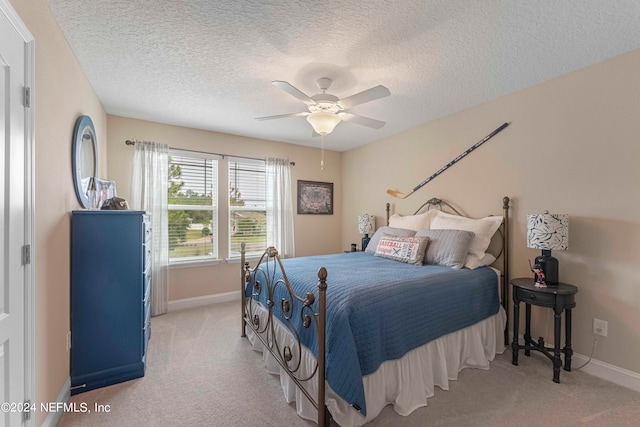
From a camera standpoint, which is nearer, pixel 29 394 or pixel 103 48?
pixel 29 394

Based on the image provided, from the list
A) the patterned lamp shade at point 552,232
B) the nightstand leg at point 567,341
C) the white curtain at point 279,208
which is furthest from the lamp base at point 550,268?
the white curtain at point 279,208

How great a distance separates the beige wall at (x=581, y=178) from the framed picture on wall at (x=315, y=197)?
2.35m

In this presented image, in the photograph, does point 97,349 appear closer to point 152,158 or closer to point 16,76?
point 16,76

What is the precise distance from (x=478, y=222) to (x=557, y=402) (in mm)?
1542

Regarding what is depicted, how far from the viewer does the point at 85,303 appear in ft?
6.73

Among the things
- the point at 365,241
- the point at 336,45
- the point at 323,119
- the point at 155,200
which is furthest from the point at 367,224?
the point at 155,200

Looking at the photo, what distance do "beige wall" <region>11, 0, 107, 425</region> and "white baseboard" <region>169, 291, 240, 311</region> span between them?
180cm

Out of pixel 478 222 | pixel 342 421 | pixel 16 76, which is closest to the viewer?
pixel 16 76

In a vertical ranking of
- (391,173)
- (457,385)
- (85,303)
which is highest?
(391,173)

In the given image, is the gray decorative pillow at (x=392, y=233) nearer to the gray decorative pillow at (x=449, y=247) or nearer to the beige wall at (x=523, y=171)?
the gray decorative pillow at (x=449, y=247)

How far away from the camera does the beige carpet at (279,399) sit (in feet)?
5.74

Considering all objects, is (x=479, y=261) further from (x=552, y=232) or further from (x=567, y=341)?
(x=567, y=341)

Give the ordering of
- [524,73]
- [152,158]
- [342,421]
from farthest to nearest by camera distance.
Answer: [152,158]
[524,73]
[342,421]

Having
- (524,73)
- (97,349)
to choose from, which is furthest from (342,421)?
(524,73)
